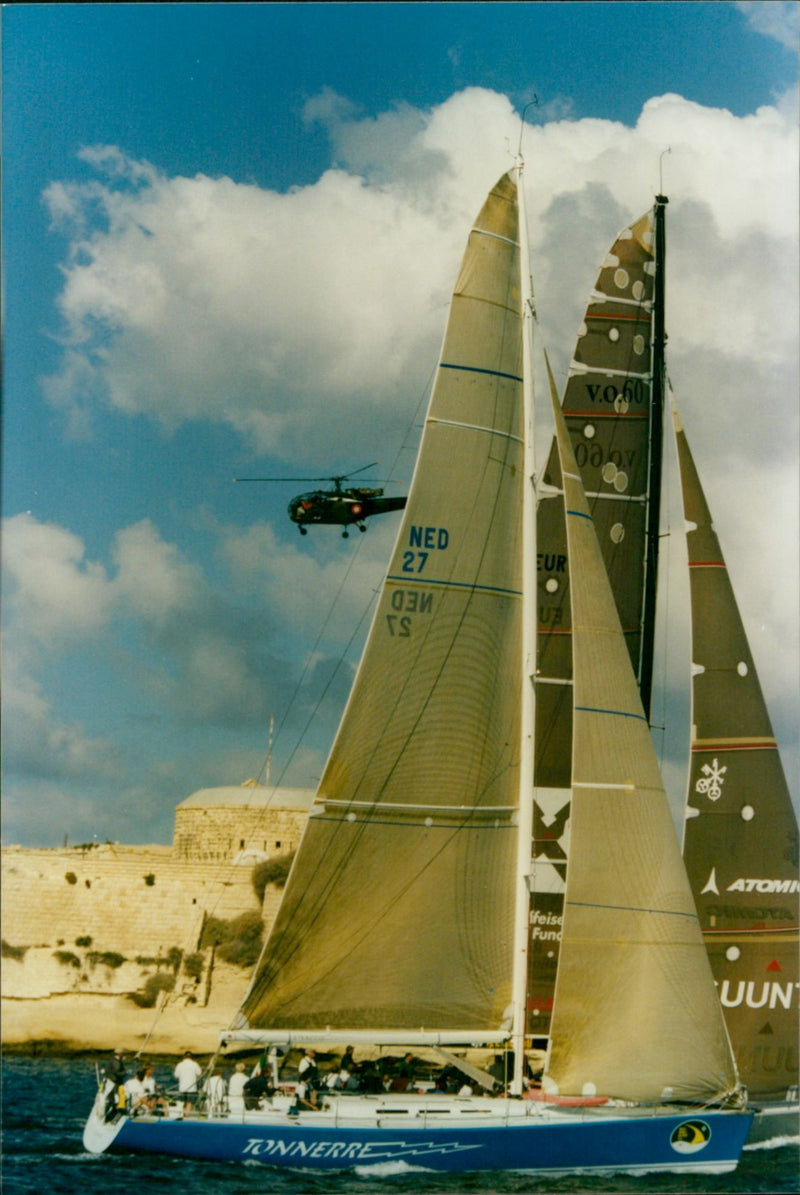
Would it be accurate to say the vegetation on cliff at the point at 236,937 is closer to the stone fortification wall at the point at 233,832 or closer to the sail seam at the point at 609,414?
the stone fortification wall at the point at 233,832

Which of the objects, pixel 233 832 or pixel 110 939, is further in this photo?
pixel 233 832

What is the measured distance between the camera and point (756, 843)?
792 inches

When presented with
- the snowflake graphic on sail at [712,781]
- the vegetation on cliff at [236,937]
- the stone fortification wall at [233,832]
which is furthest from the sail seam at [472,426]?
the stone fortification wall at [233,832]

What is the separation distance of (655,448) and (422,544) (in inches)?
→ 248

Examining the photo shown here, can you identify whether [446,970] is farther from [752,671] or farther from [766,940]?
[752,671]

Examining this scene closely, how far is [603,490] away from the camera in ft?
76.8

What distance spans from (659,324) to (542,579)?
4.11 metres

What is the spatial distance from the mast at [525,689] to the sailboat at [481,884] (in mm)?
27

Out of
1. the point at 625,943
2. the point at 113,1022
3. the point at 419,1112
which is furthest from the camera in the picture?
the point at 113,1022

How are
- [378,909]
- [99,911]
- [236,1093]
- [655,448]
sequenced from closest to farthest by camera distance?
[236,1093] < [378,909] < [655,448] < [99,911]

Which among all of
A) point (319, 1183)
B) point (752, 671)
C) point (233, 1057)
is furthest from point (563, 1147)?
point (233, 1057)

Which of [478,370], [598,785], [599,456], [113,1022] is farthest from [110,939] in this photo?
[478,370]

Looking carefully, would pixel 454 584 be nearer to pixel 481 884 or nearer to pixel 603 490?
pixel 481 884

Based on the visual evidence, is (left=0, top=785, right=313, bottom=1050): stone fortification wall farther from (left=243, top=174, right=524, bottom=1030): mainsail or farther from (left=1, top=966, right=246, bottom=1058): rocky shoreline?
(left=243, top=174, right=524, bottom=1030): mainsail
